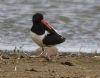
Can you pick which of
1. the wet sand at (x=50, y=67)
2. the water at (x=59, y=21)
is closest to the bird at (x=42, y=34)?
the wet sand at (x=50, y=67)

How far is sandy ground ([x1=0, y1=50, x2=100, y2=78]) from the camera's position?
7596 millimetres

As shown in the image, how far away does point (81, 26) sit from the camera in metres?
13.7

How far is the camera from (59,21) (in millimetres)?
14234

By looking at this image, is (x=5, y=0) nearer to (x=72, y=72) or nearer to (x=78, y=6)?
(x=78, y=6)

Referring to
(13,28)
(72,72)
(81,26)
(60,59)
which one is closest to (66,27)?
(81,26)

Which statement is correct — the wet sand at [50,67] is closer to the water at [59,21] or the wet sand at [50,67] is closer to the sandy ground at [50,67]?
the sandy ground at [50,67]

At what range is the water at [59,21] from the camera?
38.6 ft

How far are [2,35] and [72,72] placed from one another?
190 inches

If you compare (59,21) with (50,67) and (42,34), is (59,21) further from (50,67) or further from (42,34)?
(50,67)

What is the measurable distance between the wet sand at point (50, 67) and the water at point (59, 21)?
1627 millimetres

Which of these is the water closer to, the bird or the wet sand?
the bird

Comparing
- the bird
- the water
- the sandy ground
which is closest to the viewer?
the sandy ground

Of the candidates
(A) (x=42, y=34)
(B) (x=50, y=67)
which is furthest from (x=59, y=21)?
(B) (x=50, y=67)

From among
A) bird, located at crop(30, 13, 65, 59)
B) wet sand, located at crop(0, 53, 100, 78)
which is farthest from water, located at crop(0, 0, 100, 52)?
wet sand, located at crop(0, 53, 100, 78)
